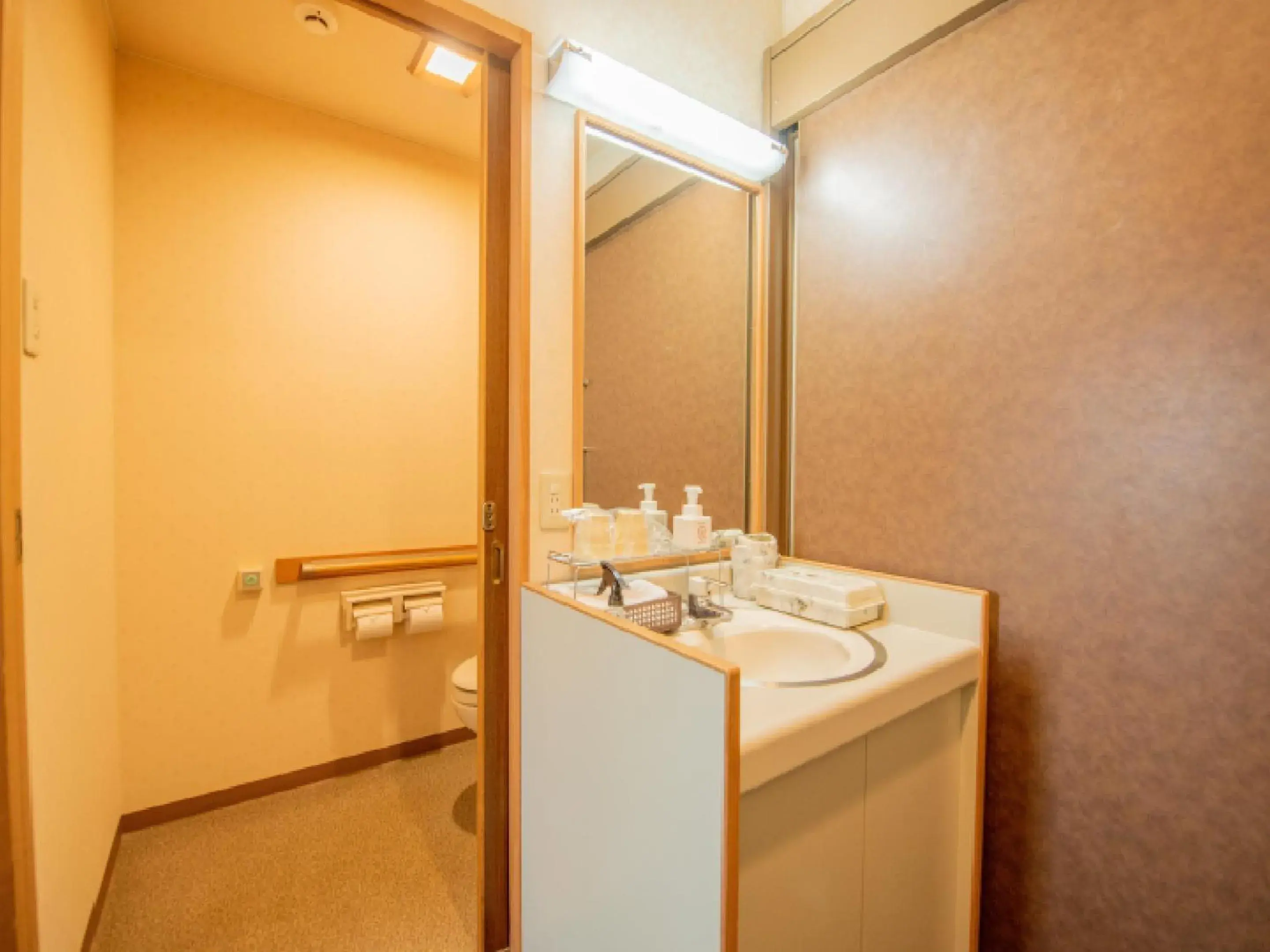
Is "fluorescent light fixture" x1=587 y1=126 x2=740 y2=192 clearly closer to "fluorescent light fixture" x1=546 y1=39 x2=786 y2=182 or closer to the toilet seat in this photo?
"fluorescent light fixture" x1=546 y1=39 x2=786 y2=182

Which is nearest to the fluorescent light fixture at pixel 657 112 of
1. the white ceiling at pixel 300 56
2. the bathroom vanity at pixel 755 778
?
the white ceiling at pixel 300 56

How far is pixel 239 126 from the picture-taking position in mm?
1887

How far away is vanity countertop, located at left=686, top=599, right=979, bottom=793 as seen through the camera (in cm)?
76

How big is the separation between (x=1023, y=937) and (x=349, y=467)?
2276 mm

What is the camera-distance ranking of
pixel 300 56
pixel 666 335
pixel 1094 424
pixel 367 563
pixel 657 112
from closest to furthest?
pixel 1094 424
pixel 657 112
pixel 666 335
pixel 300 56
pixel 367 563

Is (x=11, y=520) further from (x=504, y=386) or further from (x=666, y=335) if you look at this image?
(x=666, y=335)

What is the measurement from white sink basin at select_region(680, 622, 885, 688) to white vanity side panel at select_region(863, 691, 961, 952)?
0.16 metres

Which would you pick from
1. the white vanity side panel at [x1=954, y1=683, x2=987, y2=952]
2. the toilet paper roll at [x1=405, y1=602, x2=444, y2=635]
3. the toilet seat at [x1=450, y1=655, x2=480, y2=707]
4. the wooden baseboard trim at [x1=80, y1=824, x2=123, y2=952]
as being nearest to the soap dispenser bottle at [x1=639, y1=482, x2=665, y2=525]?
the white vanity side panel at [x1=954, y1=683, x2=987, y2=952]

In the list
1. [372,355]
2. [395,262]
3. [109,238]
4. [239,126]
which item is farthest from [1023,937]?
[239,126]

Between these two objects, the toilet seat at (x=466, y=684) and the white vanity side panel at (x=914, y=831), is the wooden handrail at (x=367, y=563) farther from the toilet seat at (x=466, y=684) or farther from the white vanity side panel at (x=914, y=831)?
the white vanity side panel at (x=914, y=831)

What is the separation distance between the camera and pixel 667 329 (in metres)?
1.58

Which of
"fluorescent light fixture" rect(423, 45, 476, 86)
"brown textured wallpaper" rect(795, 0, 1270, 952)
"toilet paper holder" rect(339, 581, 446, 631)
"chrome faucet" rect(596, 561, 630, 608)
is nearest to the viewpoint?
"brown textured wallpaper" rect(795, 0, 1270, 952)

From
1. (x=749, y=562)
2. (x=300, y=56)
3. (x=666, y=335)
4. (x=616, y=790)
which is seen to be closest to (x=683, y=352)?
(x=666, y=335)

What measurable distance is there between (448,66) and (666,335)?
1.13 meters
